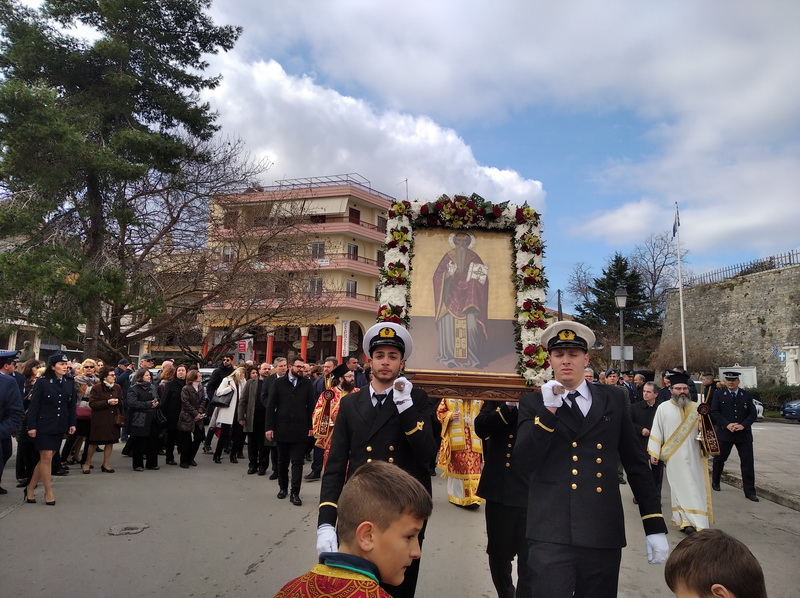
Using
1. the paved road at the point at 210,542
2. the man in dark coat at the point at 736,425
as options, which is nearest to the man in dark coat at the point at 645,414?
the paved road at the point at 210,542

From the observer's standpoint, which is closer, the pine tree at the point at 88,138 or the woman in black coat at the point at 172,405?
the woman in black coat at the point at 172,405

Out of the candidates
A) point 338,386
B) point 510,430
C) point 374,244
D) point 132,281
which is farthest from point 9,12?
point 374,244

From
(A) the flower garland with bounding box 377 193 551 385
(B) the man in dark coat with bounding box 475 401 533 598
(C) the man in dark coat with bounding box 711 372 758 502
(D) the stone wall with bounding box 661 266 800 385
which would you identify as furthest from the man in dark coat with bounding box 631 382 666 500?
(D) the stone wall with bounding box 661 266 800 385

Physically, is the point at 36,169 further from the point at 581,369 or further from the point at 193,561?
the point at 581,369

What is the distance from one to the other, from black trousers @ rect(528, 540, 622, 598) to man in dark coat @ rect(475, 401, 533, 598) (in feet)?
3.48

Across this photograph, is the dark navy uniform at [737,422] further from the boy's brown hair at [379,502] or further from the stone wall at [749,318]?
the stone wall at [749,318]

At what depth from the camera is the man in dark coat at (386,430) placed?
11.4 ft

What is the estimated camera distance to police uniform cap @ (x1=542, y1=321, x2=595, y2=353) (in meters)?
3.31

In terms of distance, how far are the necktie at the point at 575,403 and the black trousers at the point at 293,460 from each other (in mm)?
5837

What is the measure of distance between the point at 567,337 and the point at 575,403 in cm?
39

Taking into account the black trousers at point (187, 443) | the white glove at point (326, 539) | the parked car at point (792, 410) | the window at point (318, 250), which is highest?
the window at point (318, 250)

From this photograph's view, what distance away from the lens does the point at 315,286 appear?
86.7ft

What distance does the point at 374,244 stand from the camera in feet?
147

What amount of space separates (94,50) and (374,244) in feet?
94.6
